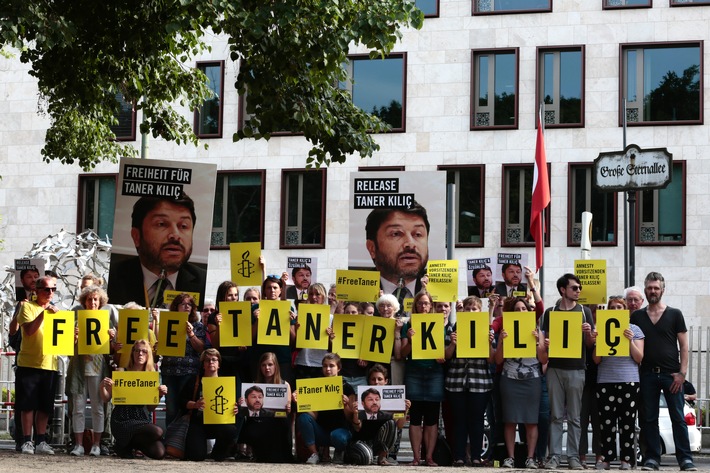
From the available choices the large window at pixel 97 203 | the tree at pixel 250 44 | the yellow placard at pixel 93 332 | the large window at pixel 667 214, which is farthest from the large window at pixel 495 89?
the yellow placard at pixel 93 332

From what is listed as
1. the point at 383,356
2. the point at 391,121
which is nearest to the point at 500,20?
the point at 391,121

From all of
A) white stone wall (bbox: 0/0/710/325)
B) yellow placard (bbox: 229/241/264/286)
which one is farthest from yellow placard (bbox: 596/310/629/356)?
white stone wall (bbox: 0/0/710/325)

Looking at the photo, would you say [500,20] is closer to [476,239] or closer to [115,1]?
[476,239]

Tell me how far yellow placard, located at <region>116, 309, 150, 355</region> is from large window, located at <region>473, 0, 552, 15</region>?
22.3m

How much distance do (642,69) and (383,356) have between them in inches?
Result: 860

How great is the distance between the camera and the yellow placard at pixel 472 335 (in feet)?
50.5

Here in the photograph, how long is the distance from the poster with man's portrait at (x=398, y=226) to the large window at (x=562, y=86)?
63.2 feet

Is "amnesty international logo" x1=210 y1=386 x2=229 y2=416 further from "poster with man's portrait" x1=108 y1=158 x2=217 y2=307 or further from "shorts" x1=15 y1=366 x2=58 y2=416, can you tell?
"shorts" x1=15 y1=366 x2=58 y2=416

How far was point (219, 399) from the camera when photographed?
15.5m

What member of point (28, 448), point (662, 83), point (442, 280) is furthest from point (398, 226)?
point (662, 83)

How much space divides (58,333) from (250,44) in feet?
13.7

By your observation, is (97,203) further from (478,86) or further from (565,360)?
(565,360)

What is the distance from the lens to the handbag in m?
15.7

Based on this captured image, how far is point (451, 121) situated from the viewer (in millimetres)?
36344
